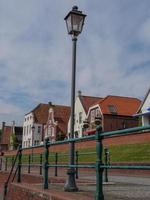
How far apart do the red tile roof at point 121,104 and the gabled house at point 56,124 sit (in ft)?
45.7

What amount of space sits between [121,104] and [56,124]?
648 inches

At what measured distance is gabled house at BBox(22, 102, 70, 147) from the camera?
244 ft

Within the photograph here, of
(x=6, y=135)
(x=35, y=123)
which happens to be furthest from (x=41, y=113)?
(x=6, y=135)

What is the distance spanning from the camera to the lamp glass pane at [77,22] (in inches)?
351

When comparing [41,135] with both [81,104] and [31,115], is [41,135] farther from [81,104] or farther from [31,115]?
[81,104]

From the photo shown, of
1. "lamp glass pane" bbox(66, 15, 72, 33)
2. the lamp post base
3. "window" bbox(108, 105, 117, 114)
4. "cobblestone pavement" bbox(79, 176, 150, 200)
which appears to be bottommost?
"cobblestone pavement" bbox(79, 176, 150, 200)

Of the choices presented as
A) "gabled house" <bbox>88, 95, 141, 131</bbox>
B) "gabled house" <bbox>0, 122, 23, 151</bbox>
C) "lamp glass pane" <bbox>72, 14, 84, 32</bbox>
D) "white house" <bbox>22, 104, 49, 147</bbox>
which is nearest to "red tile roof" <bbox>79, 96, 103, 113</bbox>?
"gabled house" <bbox>88, 95, 141, 131</bbox>

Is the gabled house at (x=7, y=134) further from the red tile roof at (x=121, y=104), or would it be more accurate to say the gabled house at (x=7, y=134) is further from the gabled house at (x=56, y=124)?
the red tile roof at (x=121, y=104)

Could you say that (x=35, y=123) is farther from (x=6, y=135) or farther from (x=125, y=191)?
(x=125, y=191)

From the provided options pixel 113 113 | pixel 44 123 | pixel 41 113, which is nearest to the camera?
pixel 113 113

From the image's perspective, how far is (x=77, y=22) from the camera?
9023 millimetres

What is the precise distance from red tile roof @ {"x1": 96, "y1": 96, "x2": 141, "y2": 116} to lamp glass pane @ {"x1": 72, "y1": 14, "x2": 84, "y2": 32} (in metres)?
48.3

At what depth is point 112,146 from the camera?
33.2 metres

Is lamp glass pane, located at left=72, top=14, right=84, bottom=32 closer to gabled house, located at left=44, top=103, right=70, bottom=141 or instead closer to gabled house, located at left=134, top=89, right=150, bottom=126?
gabled house, located at left=134, top=89, right=150, bottom=126
